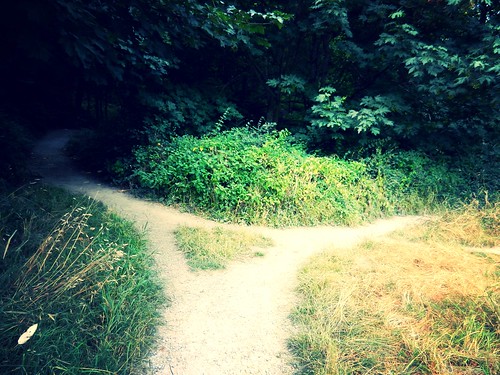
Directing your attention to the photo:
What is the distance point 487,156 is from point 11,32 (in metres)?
10.9

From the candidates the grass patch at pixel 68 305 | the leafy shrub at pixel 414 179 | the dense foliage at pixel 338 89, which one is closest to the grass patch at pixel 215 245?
the grass patch at pixel 68 305

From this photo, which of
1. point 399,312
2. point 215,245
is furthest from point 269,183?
point 399,312

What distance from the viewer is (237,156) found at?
675 cm

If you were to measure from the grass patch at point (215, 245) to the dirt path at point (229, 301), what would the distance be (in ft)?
0.47

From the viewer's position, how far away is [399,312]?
10.7ft

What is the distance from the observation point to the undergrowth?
6383mm

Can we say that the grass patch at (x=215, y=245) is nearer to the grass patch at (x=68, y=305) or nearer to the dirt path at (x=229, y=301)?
the dirt path at (x=229, y=301)

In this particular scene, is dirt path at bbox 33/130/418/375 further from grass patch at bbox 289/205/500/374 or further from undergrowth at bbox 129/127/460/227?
undergrowth at bbox 129/127/460/227

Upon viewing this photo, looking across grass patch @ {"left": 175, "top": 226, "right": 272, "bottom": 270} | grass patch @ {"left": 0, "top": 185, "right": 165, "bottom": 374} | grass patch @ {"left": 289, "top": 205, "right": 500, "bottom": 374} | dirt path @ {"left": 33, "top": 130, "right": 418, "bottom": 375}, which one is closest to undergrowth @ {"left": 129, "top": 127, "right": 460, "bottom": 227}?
dirt path @ {"left": 33, "top": 130, "right": 418, "bottom": 375}

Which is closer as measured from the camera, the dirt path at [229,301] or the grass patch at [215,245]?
the dirt path at [229,301]

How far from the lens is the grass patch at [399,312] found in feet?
8.58

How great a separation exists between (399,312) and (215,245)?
2.63m

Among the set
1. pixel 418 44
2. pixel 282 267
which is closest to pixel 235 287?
pixel 282 267

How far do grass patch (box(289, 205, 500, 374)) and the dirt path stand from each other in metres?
0.25
